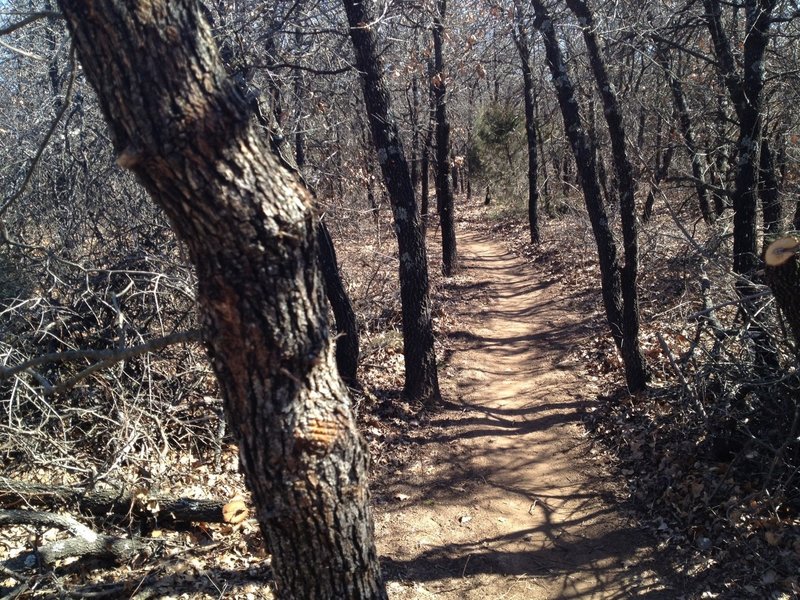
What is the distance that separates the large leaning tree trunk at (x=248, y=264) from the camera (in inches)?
91.0

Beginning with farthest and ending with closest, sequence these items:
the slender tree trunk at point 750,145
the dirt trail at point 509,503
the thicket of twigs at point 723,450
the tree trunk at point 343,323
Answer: the tree trunk at point 343,323 → the slender tree trunk at point 750,145 → the dirt trail at point 509,503 → the thicket of twigs at point 723,450

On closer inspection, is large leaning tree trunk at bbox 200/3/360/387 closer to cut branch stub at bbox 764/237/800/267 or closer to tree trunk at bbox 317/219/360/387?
tree trunk at bbox 317/219/360/387

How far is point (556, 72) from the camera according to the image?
7.75 metres

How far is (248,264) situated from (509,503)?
471 cm

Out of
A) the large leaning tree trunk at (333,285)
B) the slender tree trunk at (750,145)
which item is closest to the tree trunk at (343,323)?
the large leaning tree trunk at (333,285)

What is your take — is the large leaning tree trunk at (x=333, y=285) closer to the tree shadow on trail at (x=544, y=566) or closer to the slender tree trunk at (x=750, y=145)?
the tree shadow on trail at (x=544, y=566)

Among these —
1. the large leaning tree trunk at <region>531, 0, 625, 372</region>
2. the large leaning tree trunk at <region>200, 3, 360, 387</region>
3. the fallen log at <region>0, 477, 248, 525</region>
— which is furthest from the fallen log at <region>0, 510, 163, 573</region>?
the large leaning tree trunk at <region>531, 0, 625, 372</region>

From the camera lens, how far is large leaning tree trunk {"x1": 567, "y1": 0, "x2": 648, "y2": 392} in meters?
7.26

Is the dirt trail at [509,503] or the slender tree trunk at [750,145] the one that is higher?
the slender tree trunk at [750,145]

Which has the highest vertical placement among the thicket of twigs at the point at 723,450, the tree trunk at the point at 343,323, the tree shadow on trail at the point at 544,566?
the tree trunk at the point at 343,323

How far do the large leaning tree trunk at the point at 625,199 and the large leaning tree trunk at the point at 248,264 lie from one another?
5.66m

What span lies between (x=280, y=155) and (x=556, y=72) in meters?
3.60

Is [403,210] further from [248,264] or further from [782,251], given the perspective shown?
[248,264]

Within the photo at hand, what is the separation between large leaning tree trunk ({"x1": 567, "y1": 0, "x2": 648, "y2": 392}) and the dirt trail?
895mm
